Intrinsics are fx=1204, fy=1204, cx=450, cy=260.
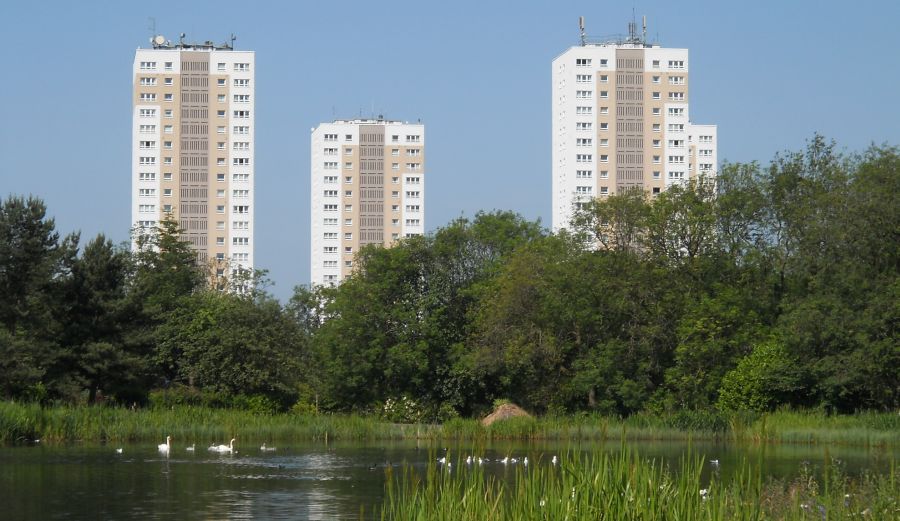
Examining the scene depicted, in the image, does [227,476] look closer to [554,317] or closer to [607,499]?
[607,499]

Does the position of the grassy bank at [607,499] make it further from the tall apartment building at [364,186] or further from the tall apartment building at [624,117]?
the tall apartment building at [364,186]

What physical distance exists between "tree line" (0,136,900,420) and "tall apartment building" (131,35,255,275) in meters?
82.6

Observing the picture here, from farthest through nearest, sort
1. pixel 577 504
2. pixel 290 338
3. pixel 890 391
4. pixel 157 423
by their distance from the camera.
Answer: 1. pixel 290 338
2. pixel 890 391
3. pixel 157 423
4. pixel 577 504

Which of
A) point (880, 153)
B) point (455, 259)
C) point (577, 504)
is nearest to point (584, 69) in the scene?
point (455, 259)

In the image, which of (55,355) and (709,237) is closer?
(55,355)

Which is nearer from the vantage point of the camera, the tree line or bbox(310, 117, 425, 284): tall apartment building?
the tree line

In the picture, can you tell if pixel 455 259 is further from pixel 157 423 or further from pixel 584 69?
pixel 584 69

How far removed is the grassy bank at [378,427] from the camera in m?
42.3

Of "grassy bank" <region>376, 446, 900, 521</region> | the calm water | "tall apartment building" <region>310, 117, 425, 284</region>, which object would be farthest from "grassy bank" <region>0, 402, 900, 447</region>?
"tall apartment building" <region>310, 117, 425, 284</region>

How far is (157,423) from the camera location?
45562 millimetres

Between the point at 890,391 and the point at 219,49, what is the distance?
4707 inches

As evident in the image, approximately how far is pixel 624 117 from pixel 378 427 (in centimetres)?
11012

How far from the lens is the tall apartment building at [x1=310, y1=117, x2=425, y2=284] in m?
167

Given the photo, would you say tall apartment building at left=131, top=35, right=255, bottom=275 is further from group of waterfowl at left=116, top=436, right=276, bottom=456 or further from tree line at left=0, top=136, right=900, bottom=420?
group of waterfowl at left=116, top=436, right=276, bottom=456
